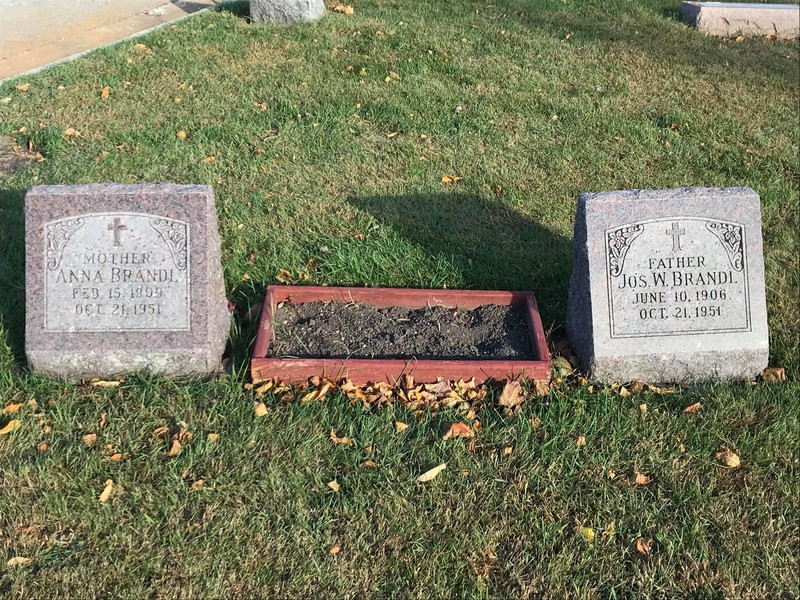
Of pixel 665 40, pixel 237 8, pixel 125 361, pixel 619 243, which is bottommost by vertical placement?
pixel 665 40

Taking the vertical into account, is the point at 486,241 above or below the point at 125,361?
below

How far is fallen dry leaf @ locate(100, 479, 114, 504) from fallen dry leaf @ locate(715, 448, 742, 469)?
95.5 inches

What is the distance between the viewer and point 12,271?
3762mm

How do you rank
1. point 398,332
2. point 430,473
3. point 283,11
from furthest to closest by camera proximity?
point 283,11 < point 398,332 < point 430,473

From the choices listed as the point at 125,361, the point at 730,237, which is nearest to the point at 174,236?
the point at 125,361

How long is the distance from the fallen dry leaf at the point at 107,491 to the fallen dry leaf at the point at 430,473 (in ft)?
3.84

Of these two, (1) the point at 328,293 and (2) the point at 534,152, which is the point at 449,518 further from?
(2) the point at 534,152

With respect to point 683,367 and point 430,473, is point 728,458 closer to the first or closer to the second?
point 683,367

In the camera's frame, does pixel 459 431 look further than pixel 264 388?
No

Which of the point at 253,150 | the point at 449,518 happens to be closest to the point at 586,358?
the point at 449,518

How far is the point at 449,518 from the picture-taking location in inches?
104

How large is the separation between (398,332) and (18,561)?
1.85 metres

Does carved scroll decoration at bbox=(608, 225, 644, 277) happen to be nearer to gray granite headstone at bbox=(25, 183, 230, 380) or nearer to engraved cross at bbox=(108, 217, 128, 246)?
gray granite headstone at bbox=(25, 183, 230, 380)

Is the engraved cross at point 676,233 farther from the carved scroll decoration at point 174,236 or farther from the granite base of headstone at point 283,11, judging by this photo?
the granite base of headstone at point 283,11
